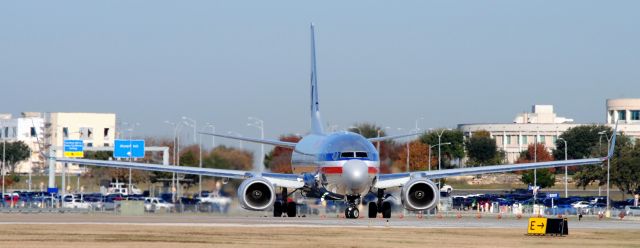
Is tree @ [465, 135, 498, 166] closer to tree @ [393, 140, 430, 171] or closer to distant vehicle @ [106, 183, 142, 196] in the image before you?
tree @ [393, 140, 430, 171]

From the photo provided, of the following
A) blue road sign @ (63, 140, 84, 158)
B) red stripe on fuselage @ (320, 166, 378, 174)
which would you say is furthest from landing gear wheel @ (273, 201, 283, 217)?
blue road sign @ (63, 140, 84, 158)

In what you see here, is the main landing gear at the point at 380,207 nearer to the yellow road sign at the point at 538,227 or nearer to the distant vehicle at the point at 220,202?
the distant vehicle at the point at 220,202

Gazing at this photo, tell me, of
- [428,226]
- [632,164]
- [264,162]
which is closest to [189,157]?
[264,162]

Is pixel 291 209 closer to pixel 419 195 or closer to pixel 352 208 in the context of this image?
pixel 352 208

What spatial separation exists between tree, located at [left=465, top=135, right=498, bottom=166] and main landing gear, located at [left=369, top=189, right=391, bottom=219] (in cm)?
11814

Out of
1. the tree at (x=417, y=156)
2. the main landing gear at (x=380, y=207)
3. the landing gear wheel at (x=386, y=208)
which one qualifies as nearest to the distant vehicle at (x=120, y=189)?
the tree at (x=417, y=156)

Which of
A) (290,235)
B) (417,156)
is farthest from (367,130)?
(290,235)

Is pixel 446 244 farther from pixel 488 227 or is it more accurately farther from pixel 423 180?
pixel 423 180

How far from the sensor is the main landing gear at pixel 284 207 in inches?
2885

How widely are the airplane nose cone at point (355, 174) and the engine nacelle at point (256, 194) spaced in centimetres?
495

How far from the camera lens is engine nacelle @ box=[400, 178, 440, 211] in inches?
2778

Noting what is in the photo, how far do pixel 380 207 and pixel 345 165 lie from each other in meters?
5.41

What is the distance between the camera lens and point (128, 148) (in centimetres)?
14650

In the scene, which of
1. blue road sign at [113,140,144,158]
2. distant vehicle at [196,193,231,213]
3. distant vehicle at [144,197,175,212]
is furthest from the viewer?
blue road sign at [113,140,144,158]
